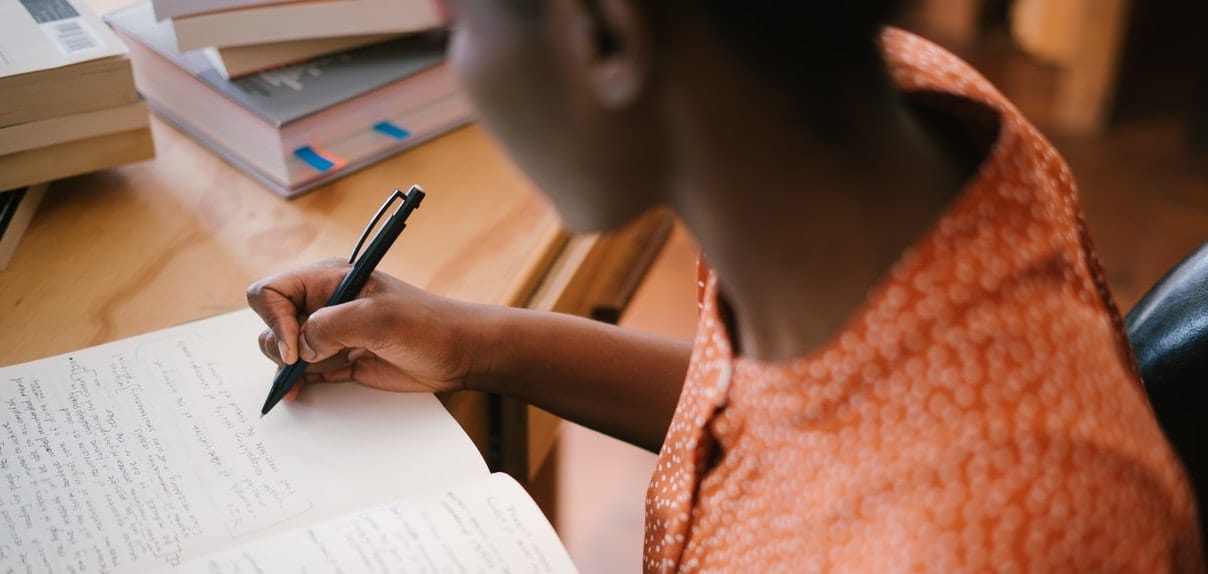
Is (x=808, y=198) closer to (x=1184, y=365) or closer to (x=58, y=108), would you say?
(x=1184, y=365)

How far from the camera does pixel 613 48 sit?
489mm

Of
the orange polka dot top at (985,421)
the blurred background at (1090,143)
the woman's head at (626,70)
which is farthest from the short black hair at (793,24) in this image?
the blurred background at (1090,143)

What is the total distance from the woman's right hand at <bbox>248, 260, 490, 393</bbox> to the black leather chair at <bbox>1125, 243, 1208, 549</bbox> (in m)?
0.42

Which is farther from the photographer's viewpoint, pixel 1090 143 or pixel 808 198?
pixel 1090 143

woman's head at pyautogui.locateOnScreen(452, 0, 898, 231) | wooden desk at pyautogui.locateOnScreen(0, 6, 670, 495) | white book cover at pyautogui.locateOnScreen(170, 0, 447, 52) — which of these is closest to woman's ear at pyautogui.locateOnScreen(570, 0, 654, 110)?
woman's head at pyautogui.locateOnScreen(452, 0, 898, 231)

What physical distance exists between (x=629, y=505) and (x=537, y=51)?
4.42ft

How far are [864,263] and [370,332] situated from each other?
1.15ft

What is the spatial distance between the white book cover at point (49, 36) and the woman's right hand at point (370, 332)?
269 mm

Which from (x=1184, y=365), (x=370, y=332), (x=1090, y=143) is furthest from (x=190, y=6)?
(x=1090, y=143)

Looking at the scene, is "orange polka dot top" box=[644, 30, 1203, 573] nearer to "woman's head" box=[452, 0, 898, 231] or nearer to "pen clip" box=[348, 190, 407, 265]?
"woman's head" box=[452, 0, 898, 231]

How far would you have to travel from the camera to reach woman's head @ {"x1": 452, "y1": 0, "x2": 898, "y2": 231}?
470mm

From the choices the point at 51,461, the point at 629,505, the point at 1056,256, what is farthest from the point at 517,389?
the point at 629,505

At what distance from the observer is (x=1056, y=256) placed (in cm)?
56

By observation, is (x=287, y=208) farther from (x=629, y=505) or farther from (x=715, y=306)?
(x=629, y=505)
